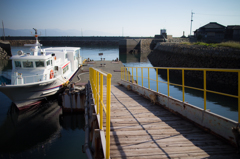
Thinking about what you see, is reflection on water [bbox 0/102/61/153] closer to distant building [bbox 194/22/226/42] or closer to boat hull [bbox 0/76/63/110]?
boat hull [bbox 0/76/63/110]

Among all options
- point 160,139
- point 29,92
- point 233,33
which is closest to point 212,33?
point 233,33

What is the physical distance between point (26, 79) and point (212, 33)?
49.2 meters

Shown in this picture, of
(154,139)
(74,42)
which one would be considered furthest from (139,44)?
(154,139)

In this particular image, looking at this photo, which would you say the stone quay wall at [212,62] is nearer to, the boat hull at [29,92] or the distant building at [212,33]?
the boat hull at [29,92]

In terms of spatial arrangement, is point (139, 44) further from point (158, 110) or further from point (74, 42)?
point (158, 110)

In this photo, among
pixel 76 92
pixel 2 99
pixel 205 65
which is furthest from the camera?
pixel 205 65

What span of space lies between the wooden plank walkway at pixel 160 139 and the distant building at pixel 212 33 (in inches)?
1905

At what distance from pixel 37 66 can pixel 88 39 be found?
83.8 m

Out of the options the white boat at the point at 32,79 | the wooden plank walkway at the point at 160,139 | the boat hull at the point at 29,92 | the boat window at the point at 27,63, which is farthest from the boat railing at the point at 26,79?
the wooden plank walkway at the point at 160,139

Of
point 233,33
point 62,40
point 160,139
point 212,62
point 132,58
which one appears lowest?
point 160,139

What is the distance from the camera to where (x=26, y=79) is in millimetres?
12148

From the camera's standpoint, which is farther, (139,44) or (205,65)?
(139,44)

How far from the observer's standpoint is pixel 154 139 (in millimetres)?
3434

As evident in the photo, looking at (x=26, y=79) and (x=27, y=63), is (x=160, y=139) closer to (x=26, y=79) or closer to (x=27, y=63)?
(x=26, y=79)
